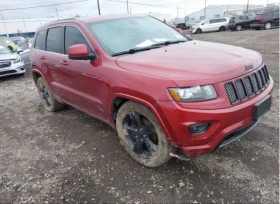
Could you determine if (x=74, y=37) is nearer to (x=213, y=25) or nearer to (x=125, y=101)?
(x=125, y=101)

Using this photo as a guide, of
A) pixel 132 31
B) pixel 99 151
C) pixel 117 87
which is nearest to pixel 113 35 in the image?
pixel 132 31

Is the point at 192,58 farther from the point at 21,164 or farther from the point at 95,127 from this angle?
the point at 21,164

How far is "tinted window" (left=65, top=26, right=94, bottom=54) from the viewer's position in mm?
3414

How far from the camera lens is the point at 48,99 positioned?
5.18 m

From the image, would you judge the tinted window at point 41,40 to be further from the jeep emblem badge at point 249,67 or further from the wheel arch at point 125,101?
the jeep emblem badge at point 249,67

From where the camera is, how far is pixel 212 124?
2344 mm

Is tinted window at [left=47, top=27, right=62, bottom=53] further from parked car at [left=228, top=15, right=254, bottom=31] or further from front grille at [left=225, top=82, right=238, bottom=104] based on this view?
parked car at [left=228, top=15, right=254, bottom=31]

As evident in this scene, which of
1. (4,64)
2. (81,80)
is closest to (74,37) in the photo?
(81,80)

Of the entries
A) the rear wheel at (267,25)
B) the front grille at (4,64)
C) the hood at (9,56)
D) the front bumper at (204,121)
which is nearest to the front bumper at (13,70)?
the front grille at (4,64)

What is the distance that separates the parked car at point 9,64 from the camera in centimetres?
899

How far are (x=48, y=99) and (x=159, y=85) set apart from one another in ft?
11.4

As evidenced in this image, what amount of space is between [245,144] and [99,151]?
199 cm

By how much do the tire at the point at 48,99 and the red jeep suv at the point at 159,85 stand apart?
1117 mm

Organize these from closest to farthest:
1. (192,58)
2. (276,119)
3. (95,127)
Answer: (192,58) < (276,119) < (95,127)
